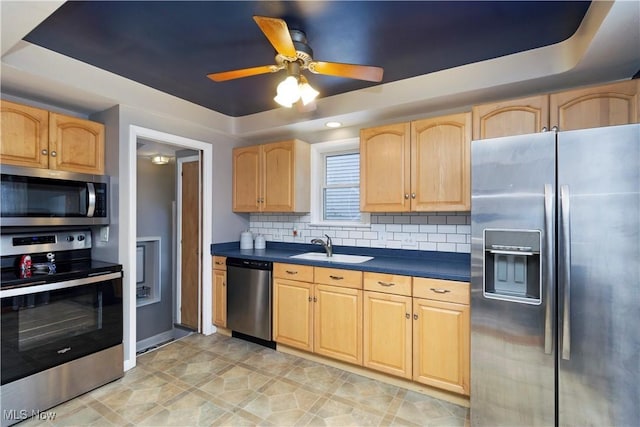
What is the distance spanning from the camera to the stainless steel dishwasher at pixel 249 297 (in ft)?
9.85

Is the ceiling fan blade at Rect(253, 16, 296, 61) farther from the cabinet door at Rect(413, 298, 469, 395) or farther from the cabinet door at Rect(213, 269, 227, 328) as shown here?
the cabinet door at Rect(213, 269, 227, 328)

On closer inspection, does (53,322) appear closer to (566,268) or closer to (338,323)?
(338,323)

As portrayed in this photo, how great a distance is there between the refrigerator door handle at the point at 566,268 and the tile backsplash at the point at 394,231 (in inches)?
39.7

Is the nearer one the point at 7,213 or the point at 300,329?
the point at 7,213

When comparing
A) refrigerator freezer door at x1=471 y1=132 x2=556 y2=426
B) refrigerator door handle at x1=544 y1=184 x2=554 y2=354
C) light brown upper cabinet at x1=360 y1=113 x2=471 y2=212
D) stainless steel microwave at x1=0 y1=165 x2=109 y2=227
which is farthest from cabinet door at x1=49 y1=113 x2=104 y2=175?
refrigerator door handle at x1=544 y1=184 x2=554 y2=354

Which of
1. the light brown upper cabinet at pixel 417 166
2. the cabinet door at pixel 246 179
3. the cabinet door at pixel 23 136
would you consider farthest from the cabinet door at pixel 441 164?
the cabinet door at pixel 23 136

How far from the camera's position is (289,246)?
3.63 metres

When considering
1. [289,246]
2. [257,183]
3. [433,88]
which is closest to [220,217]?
[257,183]

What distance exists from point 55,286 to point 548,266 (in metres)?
3.09

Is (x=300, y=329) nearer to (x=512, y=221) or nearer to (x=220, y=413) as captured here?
(x=220, y=413)

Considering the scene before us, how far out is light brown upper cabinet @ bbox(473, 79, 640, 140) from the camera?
1842 millimetres

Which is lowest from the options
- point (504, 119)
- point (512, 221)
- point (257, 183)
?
point (512, 221)

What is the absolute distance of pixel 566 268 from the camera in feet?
5.24

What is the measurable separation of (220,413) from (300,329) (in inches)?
36.8
